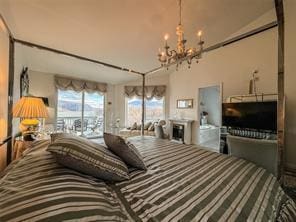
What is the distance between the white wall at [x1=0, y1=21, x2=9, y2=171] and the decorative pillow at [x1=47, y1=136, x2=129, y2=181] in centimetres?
126

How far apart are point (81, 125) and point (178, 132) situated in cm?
376

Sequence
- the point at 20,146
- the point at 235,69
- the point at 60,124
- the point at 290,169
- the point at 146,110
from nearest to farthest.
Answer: the point at 20,146
the point at 290,169
the point at 235,69
the point at 60,124
the point at 146,110

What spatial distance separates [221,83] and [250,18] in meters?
1.66

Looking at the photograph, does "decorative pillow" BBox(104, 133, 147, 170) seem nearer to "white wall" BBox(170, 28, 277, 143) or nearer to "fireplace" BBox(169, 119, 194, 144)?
"white wall" BBox(170, 28, 277, 143)

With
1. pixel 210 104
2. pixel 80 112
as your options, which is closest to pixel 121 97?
pixel 80 112

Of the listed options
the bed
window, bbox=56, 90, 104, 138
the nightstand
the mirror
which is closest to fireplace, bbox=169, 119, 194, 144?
the mirror

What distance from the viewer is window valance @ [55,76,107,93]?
558 cm

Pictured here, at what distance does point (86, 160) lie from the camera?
935 mm

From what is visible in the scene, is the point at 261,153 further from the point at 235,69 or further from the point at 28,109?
the point at 235,69

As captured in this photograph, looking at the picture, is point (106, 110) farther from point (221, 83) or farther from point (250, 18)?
point (250, 18)

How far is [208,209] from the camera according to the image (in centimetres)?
75

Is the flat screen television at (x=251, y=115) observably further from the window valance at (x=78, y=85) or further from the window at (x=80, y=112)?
the window at (x=80, y=112)

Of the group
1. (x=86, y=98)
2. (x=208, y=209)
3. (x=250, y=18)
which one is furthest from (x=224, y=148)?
(x=86, y=98)

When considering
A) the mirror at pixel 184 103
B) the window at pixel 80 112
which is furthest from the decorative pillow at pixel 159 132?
the window at pixel 80 112
